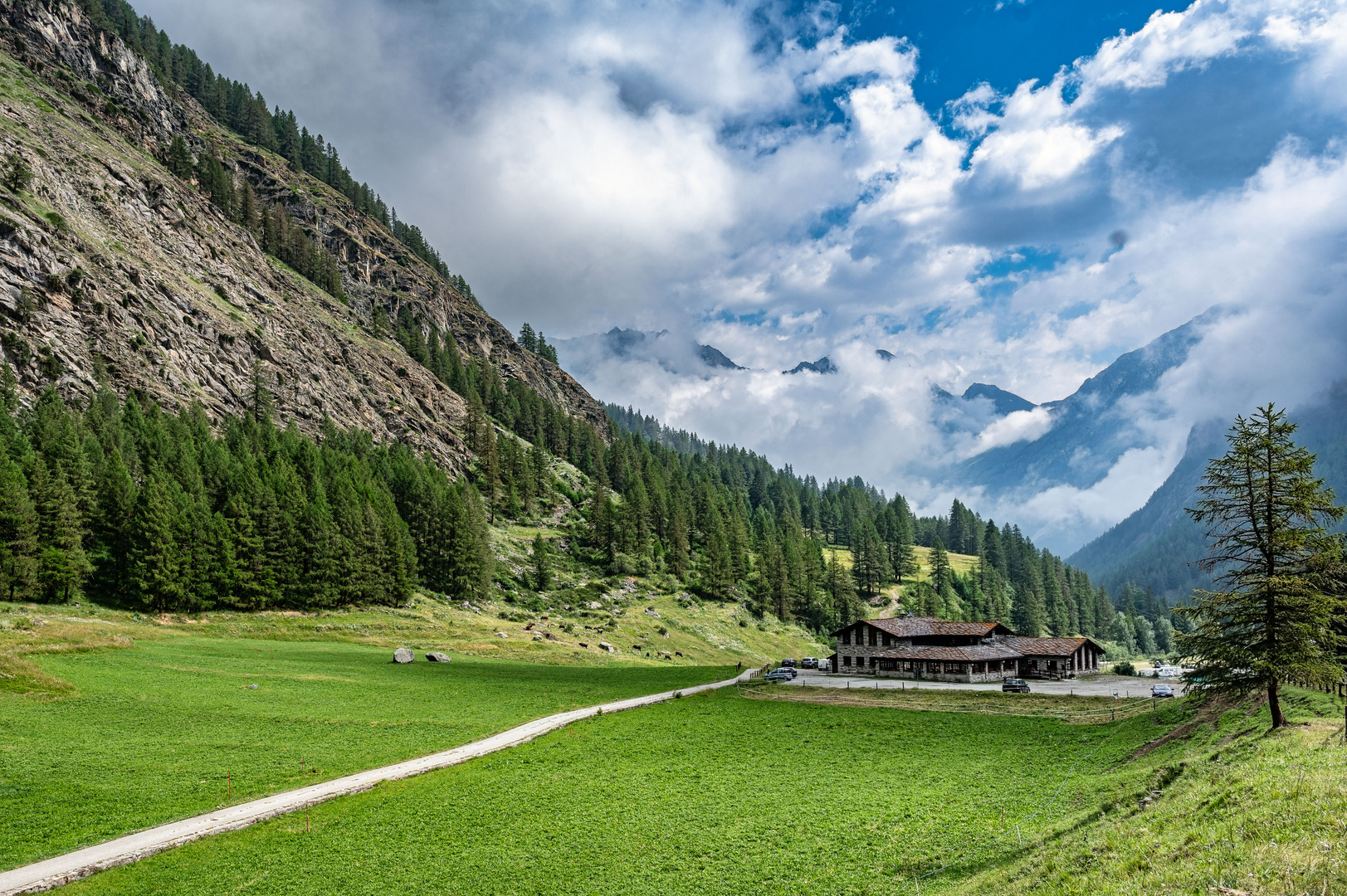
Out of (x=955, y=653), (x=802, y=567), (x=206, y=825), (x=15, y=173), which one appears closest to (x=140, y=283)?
(x=15, y=173)

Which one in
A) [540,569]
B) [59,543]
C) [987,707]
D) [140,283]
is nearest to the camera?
[987,707]

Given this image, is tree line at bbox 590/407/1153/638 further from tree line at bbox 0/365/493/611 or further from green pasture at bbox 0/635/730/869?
green pasture at bbox 0/635/730/869

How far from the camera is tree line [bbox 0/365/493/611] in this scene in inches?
2660

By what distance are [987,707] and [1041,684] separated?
27467 millimetres

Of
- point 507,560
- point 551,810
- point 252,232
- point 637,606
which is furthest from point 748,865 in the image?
point 252,232

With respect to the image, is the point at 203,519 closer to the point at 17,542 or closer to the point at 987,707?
the point at 17,542

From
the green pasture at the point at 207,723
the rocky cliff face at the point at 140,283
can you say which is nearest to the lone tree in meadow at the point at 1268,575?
the green pasture at the point at 207,723

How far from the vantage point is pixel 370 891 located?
20984 mm

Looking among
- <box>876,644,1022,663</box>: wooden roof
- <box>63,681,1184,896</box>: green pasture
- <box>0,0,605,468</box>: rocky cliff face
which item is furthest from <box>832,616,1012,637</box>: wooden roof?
<box>0,0,605,468</box>: rocky cliff face

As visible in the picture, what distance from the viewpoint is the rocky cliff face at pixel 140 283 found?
106312 millimetres

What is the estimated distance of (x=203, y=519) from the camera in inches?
3024

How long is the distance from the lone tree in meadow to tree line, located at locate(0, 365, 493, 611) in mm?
89714

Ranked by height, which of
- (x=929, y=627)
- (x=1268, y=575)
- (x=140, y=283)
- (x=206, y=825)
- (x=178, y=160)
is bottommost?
(x=206, y=825)

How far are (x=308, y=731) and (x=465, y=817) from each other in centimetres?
1652
